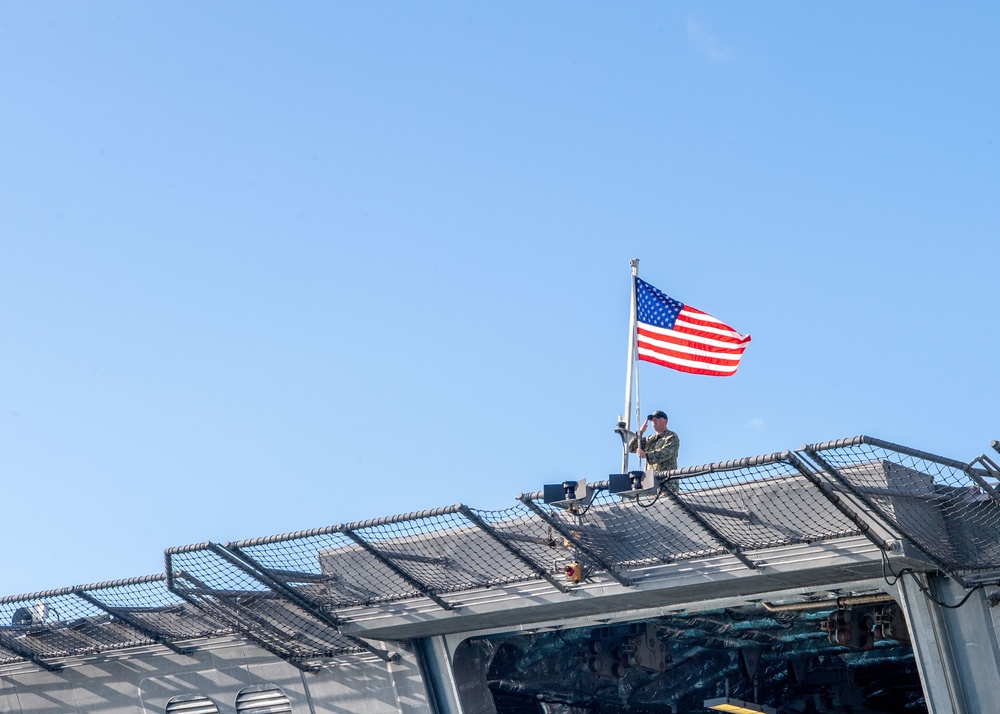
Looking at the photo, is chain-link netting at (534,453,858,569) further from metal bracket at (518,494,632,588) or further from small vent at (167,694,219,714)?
small vent at (167,694,219,714)

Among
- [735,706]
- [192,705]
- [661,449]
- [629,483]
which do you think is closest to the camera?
[629,483]

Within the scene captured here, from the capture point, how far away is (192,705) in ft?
73.2

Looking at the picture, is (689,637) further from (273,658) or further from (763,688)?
(273,658)

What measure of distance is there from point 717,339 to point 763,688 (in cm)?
798

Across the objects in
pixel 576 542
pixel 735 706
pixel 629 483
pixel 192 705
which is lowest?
pixel 735 706

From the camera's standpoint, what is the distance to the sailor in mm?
16547

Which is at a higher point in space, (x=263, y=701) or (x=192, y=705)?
(x=192, y=705)

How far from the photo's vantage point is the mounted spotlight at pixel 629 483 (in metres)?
14.7

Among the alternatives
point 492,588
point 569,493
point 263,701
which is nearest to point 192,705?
point 263,701

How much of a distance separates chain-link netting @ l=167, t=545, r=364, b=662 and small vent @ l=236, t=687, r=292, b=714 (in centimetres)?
116

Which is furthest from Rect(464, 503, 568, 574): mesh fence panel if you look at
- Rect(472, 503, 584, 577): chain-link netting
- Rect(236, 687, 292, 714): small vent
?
Rect(236, 687, 292, 714): small vent

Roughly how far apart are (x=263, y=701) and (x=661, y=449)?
30.0ft

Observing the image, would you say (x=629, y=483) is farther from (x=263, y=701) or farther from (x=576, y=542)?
(x=263, y=701)

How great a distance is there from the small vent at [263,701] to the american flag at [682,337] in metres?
8.70
